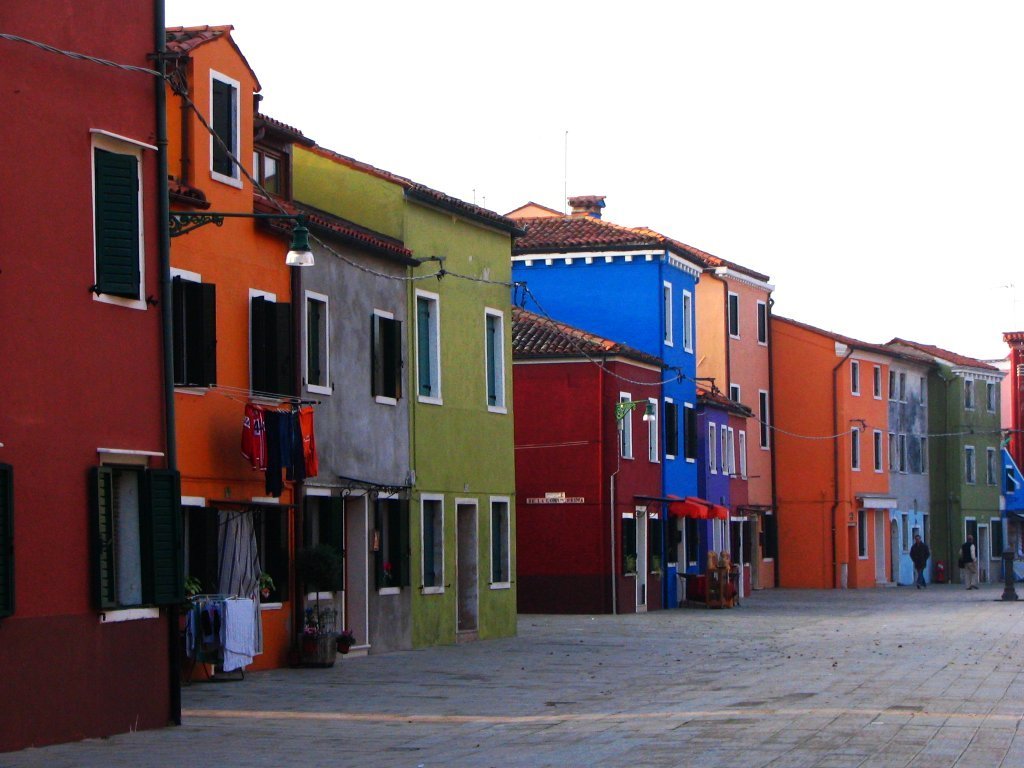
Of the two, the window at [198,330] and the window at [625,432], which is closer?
the window at [198,330]

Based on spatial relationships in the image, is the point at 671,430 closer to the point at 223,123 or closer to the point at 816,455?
the point at 816,455

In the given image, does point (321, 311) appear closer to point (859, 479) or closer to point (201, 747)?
point (201, 747)

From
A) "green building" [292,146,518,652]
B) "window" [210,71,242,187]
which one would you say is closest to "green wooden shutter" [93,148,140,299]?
"window" [210,71,242,187]

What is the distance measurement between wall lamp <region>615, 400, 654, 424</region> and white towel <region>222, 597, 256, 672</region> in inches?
814

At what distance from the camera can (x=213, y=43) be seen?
22531mm

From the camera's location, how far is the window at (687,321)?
49.4 metres

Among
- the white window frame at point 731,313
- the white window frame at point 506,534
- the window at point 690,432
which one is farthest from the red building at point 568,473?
the white window frame at point 731,313

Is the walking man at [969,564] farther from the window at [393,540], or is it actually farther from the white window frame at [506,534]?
the window at [393,540]

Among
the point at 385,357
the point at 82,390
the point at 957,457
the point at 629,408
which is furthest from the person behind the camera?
the point at 957,457

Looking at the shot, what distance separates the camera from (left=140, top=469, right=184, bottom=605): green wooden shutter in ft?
54.6

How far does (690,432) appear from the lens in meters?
49.4

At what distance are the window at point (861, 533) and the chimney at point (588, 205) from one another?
1613 cm

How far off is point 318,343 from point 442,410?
4925mm

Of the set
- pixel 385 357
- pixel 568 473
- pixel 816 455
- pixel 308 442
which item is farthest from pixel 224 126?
pixel 816 455
